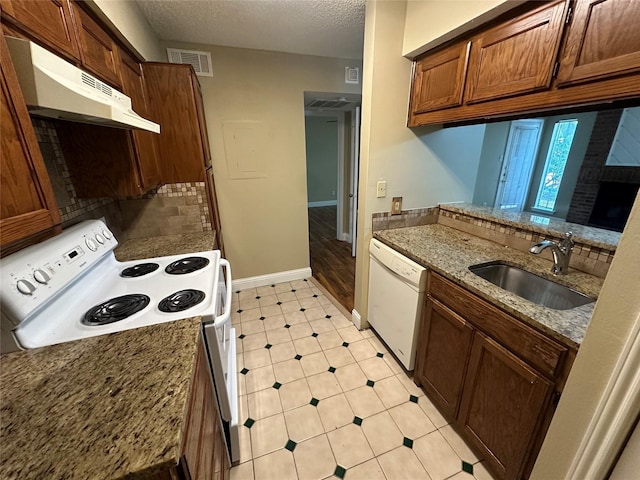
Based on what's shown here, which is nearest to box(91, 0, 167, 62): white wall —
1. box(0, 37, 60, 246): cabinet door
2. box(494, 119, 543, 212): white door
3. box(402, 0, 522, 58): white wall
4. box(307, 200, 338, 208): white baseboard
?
box(0, 37, 60, 246): cabinet door

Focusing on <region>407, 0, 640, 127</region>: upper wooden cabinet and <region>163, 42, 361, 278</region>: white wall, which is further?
<region>163, 42, 361, 278</region>: white wall

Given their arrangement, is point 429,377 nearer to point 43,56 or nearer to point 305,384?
point 305,384

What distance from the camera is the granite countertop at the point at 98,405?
0.54 m

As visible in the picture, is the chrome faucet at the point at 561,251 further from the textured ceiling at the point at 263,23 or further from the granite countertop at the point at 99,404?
the textured ceiling at the point at 263,23

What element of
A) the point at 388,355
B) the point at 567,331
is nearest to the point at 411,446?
the point at 388,355

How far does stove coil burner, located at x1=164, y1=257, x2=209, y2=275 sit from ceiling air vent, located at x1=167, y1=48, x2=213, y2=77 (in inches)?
72.9

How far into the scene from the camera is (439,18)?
1.48 m

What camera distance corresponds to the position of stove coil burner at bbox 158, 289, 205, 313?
1101 millimetres

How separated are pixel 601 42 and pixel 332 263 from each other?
10.3ft

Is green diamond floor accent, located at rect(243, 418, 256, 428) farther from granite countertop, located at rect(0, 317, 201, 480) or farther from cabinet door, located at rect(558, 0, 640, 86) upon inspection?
cabinet door, located at rect(558, 0, 640, 86)

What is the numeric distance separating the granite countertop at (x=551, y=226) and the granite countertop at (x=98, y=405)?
1899 mm

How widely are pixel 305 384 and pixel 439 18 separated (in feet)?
8.20

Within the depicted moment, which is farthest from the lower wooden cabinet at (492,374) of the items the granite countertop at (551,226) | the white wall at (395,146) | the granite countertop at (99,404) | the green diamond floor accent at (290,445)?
the granite countertop at (99,404)

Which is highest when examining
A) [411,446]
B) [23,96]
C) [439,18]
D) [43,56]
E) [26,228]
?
[439,18]
